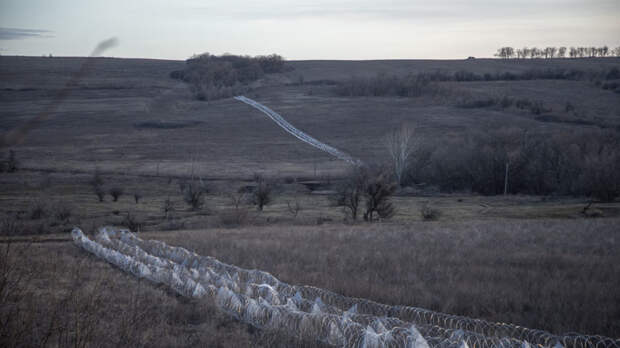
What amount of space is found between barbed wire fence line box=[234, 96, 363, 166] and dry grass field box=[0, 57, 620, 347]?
1919 mm

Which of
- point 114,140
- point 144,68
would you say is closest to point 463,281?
point 114,140

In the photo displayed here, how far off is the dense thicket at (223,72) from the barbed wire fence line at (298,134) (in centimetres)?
967

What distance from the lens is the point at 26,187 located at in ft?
178

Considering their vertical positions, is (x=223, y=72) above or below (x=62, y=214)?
above

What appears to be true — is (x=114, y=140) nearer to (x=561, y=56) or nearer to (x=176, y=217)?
(x=176, y=217)

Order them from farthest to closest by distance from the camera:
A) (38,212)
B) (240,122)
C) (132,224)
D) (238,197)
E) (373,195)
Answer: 1. (240,122)
2. (238,197)
3. (373,195)
4. (38,212)
5. (132,224)

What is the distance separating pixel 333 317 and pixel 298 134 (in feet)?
285

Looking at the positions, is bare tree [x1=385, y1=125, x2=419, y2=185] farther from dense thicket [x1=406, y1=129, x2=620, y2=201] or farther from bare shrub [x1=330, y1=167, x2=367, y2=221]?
bare shrub [x1=330, y1=167, x2=367, y2=221]

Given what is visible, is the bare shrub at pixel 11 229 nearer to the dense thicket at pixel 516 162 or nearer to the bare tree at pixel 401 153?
the dense thicket at pixel 516 162

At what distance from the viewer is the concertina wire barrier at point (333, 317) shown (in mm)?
8195

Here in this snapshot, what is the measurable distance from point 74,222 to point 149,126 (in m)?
70.0

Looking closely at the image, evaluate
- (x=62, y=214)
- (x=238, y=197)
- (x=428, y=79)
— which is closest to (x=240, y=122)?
(x=238, y=197)

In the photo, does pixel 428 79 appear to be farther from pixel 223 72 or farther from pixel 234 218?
pixel 234 218

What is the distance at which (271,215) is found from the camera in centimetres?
4081
